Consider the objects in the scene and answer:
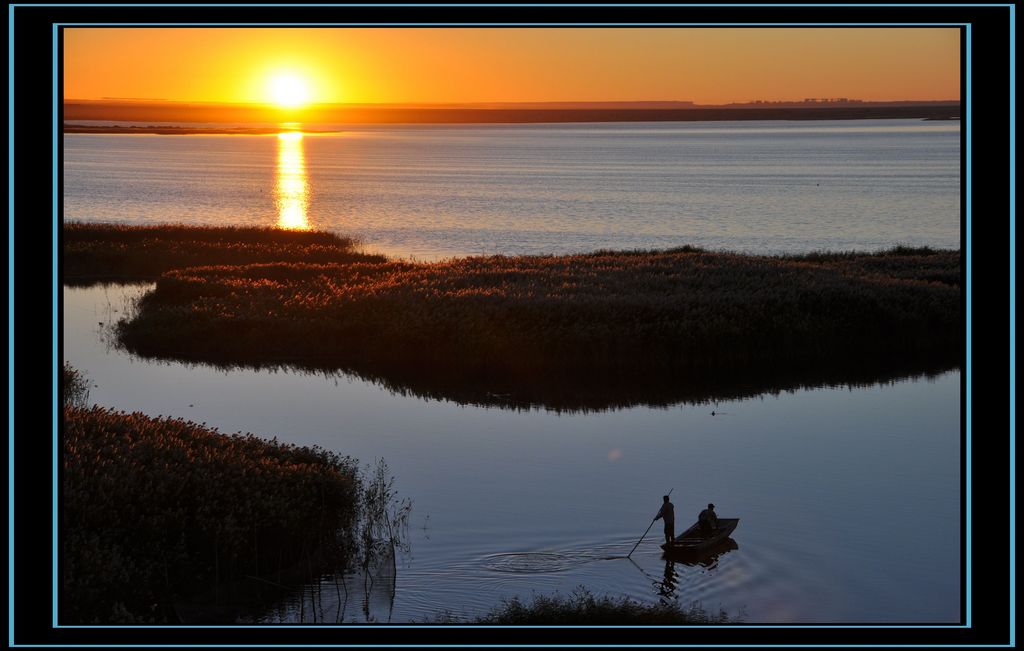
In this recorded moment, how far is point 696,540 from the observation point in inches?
821

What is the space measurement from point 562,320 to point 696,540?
20.4 meters

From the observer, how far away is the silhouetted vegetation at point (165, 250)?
6320cm

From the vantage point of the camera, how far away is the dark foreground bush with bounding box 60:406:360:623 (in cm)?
1683

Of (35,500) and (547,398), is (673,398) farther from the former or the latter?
(35,500)

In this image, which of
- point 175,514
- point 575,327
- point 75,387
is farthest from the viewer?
point 575,327

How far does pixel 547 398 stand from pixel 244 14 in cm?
2655

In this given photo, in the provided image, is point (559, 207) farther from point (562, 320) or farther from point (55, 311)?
point (55, 311)

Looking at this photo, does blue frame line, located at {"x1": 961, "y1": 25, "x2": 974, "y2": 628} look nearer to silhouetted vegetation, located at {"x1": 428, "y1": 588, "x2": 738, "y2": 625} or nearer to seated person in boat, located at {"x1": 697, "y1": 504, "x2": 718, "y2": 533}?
silhouetted vegetation, located at {"x1": 428, "y1": 588, "x2": 738, "y2": 625}

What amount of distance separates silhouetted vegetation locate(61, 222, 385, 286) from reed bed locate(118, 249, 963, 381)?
542 inches

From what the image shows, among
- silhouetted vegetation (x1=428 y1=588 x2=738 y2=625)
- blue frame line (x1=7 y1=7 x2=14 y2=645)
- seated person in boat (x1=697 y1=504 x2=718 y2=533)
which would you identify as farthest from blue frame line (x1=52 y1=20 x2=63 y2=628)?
seated person in boat (x1=697 y1=504 x2=718 y2=533)

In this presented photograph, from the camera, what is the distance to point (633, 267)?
1994 inches

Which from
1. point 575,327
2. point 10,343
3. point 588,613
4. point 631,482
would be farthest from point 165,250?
Answer: point 10,343

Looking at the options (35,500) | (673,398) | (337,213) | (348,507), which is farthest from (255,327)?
(337,213)

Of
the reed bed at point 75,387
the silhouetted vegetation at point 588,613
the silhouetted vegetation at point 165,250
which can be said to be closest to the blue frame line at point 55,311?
the silhouetted vegetation at point 588,613
